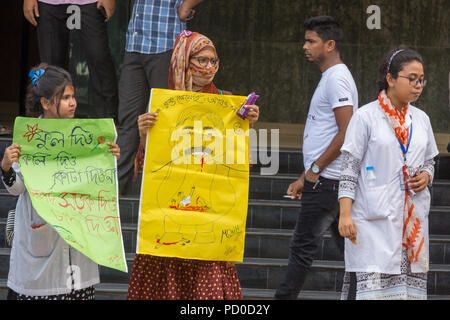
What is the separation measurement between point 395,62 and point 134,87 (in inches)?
105

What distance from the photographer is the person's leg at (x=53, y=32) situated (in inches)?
275

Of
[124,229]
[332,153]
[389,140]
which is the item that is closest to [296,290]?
[332,153]

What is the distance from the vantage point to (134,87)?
6453mm

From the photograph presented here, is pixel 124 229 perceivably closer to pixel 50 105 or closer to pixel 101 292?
pixel 101 292

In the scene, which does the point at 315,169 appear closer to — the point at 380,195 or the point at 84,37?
the point at 380,195

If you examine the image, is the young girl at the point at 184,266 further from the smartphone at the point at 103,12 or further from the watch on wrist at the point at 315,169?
the smartphone at the point at 103,12

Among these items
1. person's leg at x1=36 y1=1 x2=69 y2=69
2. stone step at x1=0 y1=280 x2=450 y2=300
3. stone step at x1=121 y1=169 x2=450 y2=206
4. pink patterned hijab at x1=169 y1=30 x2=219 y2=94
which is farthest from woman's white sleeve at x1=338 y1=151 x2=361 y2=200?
person's leg at x1=36 y1=1 x2=69 y2=69

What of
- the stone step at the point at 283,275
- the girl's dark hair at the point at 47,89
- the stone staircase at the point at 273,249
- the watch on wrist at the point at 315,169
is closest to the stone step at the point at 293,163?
the stone staircase at the point at 273,249

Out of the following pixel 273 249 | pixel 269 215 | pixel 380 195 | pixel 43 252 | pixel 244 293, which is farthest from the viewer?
pixel 269 215

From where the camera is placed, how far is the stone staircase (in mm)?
6211

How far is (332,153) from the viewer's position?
502 cm

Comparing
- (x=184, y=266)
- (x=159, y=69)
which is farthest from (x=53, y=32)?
(x=184, y=266)

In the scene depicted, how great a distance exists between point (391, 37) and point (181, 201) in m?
6.97

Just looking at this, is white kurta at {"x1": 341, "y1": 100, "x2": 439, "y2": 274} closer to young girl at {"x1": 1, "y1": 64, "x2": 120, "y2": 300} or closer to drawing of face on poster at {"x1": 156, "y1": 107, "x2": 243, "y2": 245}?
drawing of face on poster at {"x1": 156, "y1": 107, "x2": 243, "y2": 245}
